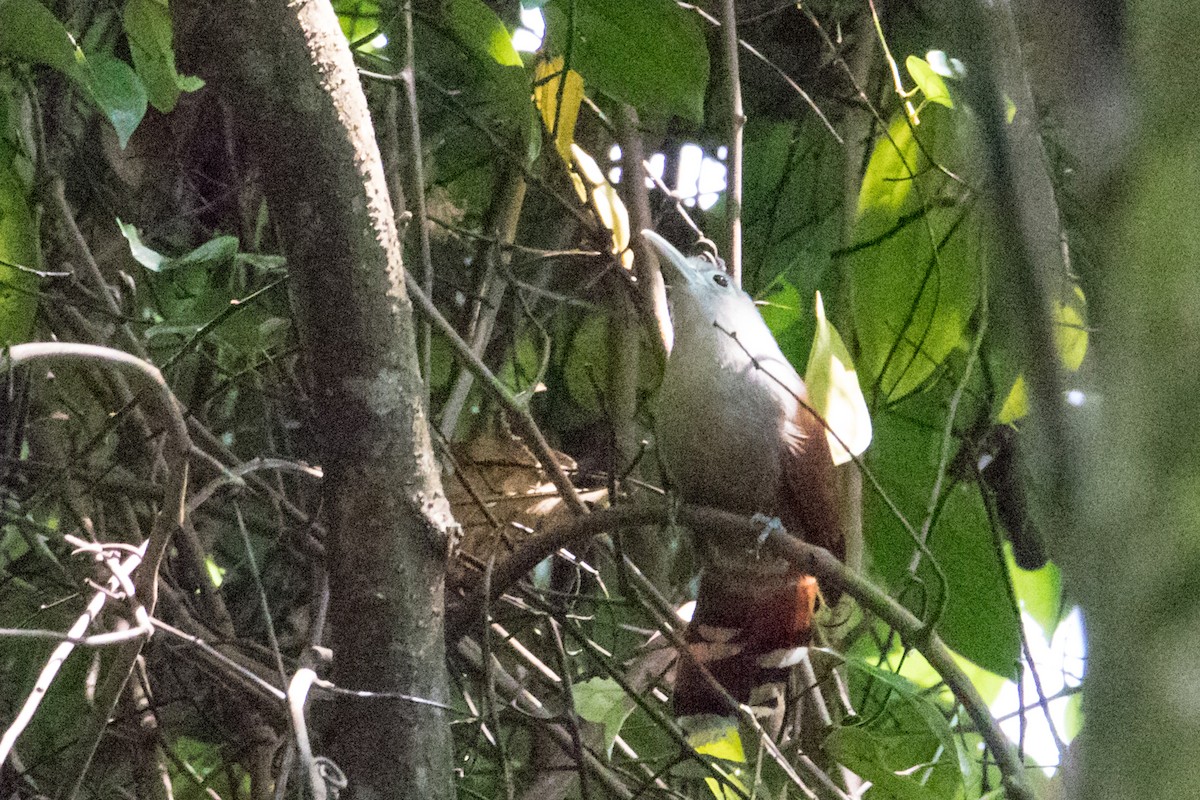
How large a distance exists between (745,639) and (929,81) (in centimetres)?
80

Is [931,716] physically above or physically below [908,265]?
below

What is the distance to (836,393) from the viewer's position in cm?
148

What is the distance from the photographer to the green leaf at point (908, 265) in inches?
59.2

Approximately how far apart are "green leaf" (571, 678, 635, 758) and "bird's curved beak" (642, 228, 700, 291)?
599mm

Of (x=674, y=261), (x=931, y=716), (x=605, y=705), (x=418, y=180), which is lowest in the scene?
(x=605, y=705)

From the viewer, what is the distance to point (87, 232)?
6.75ft

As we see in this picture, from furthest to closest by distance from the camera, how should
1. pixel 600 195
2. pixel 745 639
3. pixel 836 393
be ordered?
pixel 600 195, pixel 745 639, pixel 836 393

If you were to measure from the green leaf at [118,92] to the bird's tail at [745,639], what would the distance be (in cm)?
99

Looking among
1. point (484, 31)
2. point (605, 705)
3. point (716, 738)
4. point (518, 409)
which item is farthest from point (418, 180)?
point (716, 738)

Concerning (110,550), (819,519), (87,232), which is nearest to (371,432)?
(110,550)

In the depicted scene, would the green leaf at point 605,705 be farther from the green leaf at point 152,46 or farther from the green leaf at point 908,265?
the green leaf at point 152,46

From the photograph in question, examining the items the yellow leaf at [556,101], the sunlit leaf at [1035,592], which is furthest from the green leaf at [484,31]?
the sunlit leaf at [1035,592]

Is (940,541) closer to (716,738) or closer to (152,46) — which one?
(716,738)

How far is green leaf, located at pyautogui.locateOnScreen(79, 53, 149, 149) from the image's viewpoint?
4.86ft
